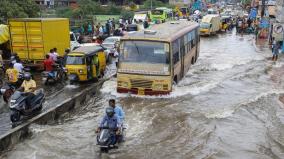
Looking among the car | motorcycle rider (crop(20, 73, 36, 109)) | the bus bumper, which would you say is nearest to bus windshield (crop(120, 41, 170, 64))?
the bus bumper

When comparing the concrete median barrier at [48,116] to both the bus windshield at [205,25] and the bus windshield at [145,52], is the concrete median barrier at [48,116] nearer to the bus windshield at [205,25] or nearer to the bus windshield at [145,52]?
the bus windshield at [145,52]

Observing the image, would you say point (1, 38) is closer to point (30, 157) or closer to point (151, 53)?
point (151, 53)

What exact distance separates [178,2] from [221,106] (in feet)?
237

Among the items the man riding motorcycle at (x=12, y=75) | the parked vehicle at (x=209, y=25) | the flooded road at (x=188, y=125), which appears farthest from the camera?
the parked vehicle at (x=209, y=25)

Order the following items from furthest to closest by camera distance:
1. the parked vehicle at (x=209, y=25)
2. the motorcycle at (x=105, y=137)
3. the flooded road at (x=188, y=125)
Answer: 1. the parked vehicle at (x=209, y=25)
2. the flooded road at (x=188, y=125)
3. the motorcycle at (x=105, y=137)

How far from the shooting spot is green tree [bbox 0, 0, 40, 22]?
1082 inches

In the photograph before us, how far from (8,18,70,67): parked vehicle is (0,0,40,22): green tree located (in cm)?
694

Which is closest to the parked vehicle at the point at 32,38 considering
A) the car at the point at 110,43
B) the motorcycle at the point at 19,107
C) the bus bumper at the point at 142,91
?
the car at the point at 110,43

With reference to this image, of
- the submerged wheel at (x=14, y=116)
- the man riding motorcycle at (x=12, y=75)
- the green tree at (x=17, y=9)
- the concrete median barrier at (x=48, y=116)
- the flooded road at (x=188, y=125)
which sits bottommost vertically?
the flooded road at (x=188, y=125)

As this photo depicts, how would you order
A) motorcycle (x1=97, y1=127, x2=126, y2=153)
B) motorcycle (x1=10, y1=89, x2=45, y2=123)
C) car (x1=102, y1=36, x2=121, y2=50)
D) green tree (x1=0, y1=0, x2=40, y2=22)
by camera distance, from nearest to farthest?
1. motorcycle (x1=97, y1=127, x2=126, y2=153)
2. motorcycle (x1=10, y1=89, x2=45, y2=123)
3. car (x1=102, y1=36, x2=121, y2=50)
4. green tree (x1=0, y1=0, x2=40, y2=22)

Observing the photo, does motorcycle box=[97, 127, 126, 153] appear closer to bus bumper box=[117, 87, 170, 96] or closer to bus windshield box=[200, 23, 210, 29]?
bus bumper box=[117, 87, 170, 96]

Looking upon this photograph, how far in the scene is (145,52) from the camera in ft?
54.5

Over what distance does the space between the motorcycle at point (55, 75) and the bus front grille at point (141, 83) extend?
409 cm

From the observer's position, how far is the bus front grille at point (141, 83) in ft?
53.9
